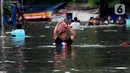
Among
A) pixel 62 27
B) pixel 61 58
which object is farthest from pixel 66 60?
pixel 62 27

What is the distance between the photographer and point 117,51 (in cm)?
1756

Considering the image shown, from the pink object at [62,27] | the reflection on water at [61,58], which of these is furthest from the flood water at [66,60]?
the pink object at [62,27]

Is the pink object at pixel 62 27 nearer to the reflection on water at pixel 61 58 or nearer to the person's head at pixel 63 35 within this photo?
the person's head at pixel 63 35

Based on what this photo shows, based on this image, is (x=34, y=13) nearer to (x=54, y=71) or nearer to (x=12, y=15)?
(x=12, y=15)

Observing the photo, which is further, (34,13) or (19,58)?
(34,13)

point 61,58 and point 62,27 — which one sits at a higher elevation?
point 62,27

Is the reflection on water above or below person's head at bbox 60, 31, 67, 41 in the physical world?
below

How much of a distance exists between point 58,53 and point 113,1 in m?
36.6

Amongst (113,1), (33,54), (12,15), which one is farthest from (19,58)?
(113,1)

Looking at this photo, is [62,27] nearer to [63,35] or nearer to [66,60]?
[63,35]

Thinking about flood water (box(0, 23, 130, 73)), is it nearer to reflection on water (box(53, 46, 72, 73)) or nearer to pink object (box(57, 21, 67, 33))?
reflection on water (box(53, 46, 72, 73))

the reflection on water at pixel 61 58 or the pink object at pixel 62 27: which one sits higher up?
the pink object at pixel 62 27

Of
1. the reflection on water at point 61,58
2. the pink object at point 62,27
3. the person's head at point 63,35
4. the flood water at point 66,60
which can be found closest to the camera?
the flood water at point 66,60

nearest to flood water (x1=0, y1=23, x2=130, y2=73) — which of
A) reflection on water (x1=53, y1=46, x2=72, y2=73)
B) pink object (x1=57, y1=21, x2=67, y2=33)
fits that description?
reflection on water (x1=53, y1=46, x2=72, y2=73)
